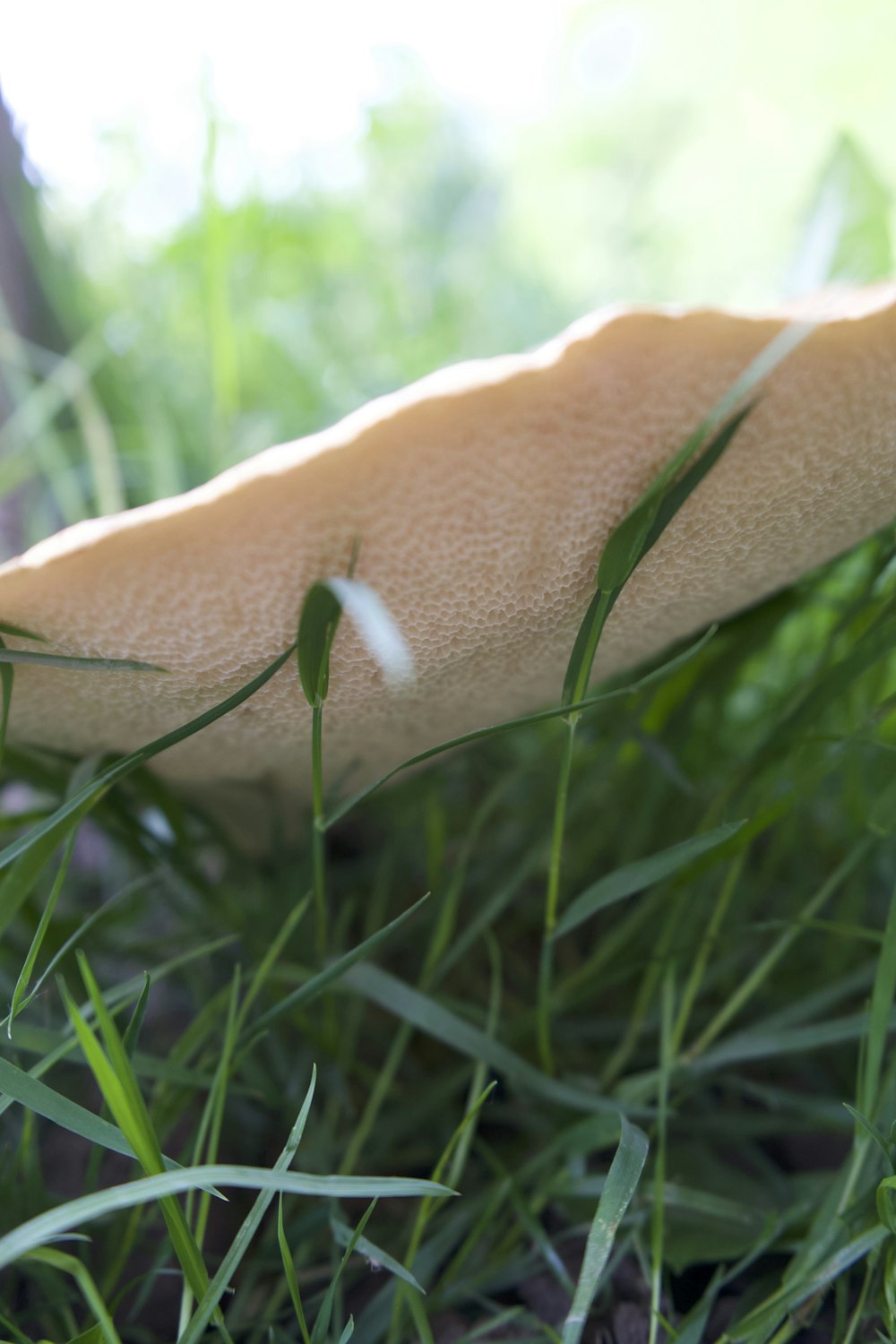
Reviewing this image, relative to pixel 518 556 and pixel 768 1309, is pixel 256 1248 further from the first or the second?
pixel 518 556

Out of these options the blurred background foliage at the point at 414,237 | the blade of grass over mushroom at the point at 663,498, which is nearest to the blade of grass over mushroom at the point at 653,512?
the blade of grass over mushroom at the point at 663,498

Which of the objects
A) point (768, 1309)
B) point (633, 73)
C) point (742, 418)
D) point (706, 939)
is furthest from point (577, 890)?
point (633, 73)

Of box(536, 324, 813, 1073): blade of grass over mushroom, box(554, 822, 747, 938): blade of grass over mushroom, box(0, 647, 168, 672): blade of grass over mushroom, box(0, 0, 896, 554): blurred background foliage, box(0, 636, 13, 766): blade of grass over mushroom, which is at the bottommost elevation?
box(554, 822, 747, 938): blade of grass over mushroom

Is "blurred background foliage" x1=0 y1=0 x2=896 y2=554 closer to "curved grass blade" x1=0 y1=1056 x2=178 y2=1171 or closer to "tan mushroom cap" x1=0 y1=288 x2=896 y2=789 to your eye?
"tan mushroom cap" x1=0 y1=288 x2=896 y2=789

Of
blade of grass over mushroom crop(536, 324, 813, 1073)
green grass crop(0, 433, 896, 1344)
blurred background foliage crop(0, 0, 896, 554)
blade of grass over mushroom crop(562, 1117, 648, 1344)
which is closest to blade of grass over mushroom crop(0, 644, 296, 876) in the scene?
green grass crop(0, 433, 896, 1344)

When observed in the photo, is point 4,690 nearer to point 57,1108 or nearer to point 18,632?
point 18,632

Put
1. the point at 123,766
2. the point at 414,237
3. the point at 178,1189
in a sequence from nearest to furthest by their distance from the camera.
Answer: the point at 178,1189 → the point at 123,766 → the point at 414,237

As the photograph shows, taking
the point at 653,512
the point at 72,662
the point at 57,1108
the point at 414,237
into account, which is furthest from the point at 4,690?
the point at 414,237
